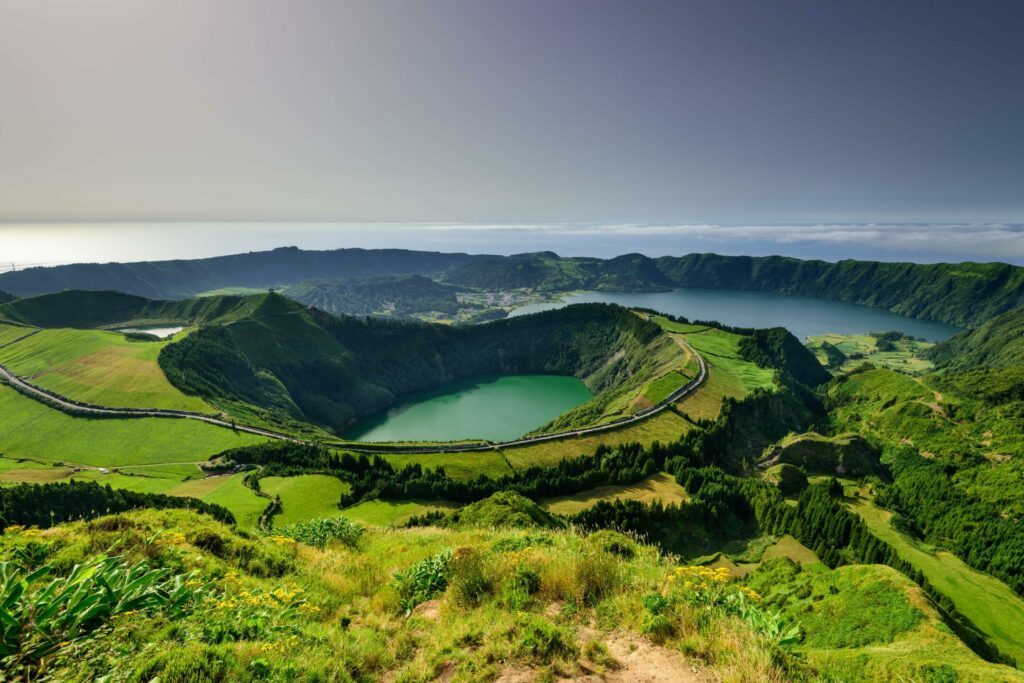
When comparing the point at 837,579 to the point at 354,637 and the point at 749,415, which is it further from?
the point at 749,415

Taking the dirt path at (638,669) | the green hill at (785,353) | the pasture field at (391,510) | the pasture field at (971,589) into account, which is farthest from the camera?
the green hill at (785,353)

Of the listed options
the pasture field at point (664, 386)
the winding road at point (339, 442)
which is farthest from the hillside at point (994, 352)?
the winding road at point (339, 442)

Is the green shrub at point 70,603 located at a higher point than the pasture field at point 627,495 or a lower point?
higher

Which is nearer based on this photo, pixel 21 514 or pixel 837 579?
pixel 837 579

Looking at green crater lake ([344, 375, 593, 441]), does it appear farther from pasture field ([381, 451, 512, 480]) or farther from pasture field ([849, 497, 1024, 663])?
pasture field ([849, 497, 1024, 663])

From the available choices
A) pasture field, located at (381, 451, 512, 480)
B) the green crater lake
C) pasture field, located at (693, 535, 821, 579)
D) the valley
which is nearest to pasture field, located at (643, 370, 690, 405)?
the valley

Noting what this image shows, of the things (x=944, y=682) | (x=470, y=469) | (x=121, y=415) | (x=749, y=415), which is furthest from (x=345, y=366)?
(x=944, y=682)

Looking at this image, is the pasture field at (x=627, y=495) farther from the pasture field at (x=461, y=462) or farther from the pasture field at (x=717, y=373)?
the pasture field at (x=717, y=373)
